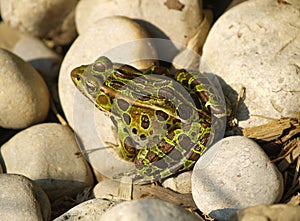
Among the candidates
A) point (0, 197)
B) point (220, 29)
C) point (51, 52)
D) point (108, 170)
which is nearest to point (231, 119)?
point (220, 29)

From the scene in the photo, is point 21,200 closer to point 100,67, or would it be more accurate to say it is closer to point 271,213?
point 100,67

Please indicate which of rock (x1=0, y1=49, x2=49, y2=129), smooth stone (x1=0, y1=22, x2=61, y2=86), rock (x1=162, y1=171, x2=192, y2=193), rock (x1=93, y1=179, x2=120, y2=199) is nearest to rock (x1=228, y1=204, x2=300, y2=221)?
rock (x1=162, y1=171, x2=192, y2=193)

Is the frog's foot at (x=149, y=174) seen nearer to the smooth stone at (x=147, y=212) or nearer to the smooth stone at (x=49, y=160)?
the smooth stone at (x=49, y=160)

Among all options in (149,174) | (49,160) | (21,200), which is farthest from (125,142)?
(21,200)

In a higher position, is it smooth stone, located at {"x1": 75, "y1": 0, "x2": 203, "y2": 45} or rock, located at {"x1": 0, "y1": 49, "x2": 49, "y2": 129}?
smooth stone, located at {"x1": 75, "y1": 0, "x2": 203, "y2": 45}

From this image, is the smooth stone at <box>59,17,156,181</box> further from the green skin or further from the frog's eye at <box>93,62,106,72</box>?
the frog's eye at <box>93,62,106,72</box>

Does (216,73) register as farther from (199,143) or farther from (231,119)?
(199,143)
